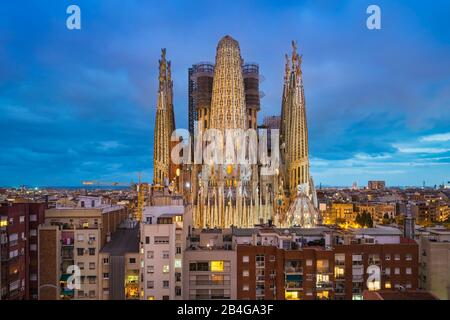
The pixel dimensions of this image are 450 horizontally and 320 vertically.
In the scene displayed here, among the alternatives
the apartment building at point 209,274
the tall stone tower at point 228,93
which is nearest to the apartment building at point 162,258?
the apartment building at point 209,274

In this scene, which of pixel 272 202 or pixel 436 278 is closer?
pixel 436 278

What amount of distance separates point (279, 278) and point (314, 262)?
177 centimetres

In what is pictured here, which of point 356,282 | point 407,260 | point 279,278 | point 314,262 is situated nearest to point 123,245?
point 279,278

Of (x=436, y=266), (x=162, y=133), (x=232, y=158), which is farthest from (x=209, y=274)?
(x=162, y=133)

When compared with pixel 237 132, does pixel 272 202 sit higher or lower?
lower

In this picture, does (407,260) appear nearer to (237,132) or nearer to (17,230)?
(17,230)

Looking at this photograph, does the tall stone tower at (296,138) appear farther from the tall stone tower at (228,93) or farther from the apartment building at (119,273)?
the apartment building at (119,273)

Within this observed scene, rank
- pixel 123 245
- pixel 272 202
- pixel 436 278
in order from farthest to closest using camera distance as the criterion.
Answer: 1. pixel 272 202
2. pixel 123 245
3. pixel 436 278

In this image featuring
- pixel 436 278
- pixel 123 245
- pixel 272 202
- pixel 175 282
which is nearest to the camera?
pixel 175 282

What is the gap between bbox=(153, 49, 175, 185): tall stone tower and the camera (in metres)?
43.5

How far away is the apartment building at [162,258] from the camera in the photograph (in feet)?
63.7

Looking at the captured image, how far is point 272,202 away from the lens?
40531mm

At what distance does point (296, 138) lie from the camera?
4359 centimetres

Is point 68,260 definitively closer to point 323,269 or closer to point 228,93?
point 323,269
